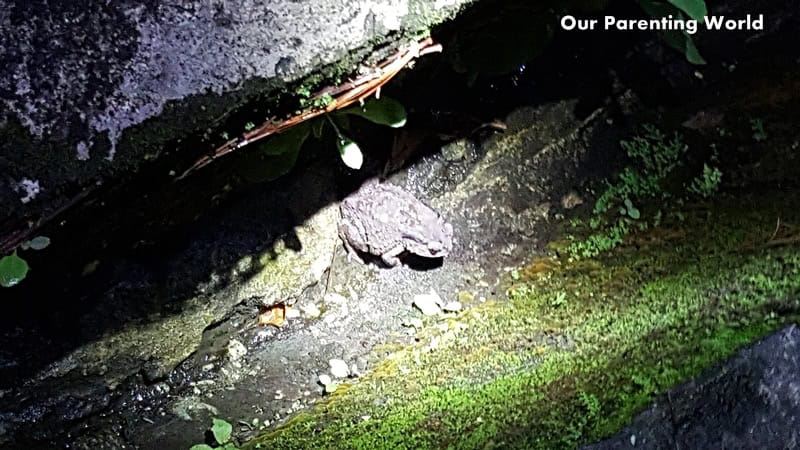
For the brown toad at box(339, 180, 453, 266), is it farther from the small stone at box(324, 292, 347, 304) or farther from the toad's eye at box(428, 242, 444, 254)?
the small stone at box(324, 292, 347, 304)

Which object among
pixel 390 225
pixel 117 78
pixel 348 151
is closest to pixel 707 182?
pixel 390 225

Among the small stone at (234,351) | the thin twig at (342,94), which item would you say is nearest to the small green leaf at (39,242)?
the thin twig at (342,94)

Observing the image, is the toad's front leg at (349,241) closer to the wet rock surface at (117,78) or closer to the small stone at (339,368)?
the small stone at (339,368)

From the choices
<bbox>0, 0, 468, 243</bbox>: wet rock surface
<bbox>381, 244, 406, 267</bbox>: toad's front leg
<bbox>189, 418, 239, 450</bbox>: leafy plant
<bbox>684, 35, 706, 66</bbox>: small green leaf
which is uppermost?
<bbox>0, 0, 468, 243</bbox>: wet rock surface

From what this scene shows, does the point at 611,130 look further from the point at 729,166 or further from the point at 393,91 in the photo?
the point at 393,91

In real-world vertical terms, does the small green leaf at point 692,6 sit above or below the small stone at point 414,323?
above

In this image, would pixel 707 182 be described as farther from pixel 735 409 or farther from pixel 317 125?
pixel 317 125

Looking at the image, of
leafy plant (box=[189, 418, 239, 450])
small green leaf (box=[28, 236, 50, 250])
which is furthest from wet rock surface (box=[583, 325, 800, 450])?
small green leaf (box=[28, 236, 50, 250])
